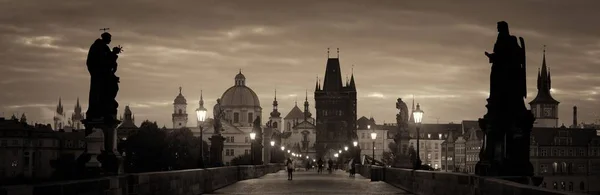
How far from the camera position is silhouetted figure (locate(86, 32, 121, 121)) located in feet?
77.1

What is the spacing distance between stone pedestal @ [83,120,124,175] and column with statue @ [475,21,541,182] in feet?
26.7

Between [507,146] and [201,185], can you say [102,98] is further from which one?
[507,146]

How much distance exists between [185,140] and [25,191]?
152724 mm

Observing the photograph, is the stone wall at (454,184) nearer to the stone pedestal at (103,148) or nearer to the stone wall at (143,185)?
the stone wall at (143,185)

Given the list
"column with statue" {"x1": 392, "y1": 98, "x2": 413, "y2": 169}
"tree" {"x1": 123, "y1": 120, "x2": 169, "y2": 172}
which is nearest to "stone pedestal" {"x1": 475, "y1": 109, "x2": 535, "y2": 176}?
"column with statue" {"x1": 392, "y1": 98, "x2": 413, "y2": 169}

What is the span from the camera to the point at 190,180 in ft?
94.8

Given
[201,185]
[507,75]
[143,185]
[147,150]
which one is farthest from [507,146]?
[147,150]

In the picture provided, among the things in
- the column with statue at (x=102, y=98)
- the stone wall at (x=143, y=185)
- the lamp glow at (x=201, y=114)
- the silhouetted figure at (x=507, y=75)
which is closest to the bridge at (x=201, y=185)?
the stone wall at (x=143, y=185)

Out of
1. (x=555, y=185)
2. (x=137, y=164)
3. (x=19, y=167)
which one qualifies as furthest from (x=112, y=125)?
(x=555, y=185)

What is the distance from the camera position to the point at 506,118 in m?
21.1

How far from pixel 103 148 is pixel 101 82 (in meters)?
1.99

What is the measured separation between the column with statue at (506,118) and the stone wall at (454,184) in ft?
2.31

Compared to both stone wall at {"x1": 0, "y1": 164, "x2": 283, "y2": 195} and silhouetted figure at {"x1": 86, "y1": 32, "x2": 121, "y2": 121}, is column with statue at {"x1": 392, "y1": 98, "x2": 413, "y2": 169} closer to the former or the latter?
stone wall at {"x1": 0, "y1": 164, "x2": 283, "y2": 195}

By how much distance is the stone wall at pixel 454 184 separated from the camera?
15320 millimetres
